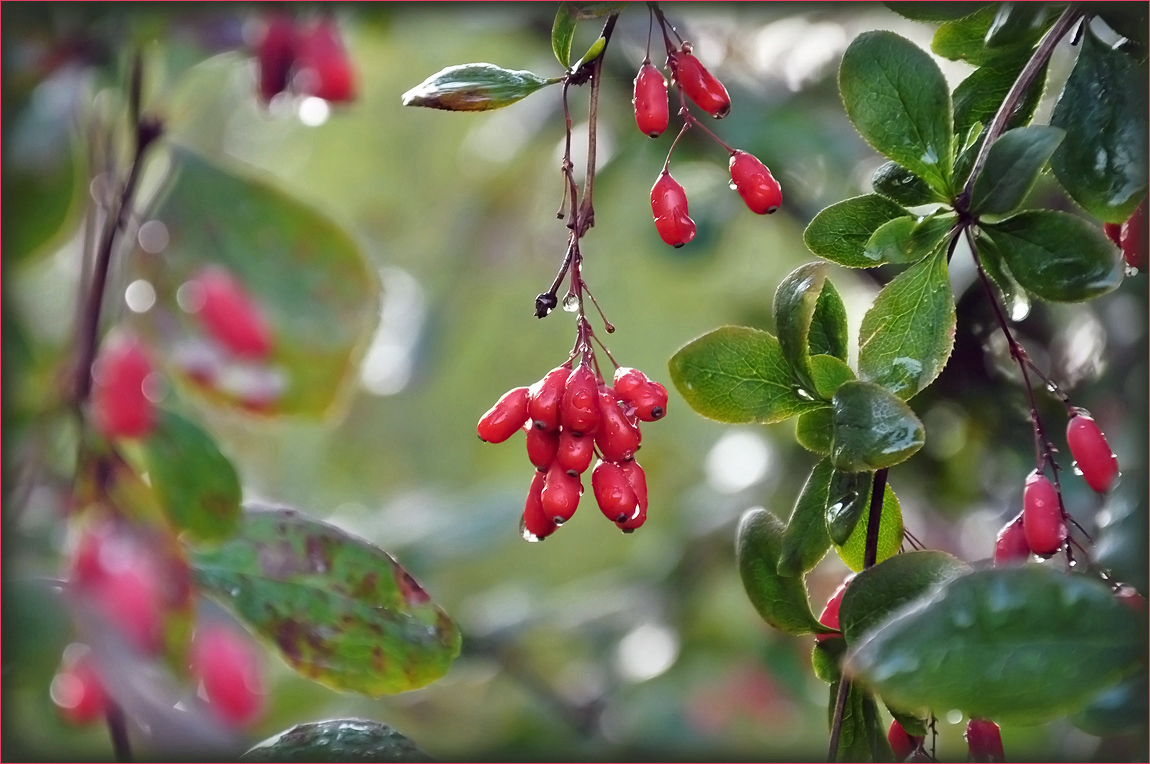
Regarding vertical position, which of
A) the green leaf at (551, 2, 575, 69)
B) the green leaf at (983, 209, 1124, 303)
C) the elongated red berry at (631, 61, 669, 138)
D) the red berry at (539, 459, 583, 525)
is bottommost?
the red berry at (539, 459, 583, 525)

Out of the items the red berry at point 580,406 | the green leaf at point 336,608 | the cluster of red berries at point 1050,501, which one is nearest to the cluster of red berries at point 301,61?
the green leaf at point 336,608

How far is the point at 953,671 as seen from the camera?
0.51 meters

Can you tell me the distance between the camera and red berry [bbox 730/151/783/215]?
74 cm

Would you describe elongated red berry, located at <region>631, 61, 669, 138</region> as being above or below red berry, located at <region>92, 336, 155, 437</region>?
above

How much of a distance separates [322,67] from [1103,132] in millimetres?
806

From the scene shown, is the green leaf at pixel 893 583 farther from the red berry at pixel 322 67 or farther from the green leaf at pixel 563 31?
the red berry at pixel 322 67

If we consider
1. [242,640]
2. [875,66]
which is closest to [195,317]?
[242,640]

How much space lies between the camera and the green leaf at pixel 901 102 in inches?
25.4

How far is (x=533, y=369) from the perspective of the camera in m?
3.80

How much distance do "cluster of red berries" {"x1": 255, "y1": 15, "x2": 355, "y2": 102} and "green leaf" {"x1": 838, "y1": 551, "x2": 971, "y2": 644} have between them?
0.84 meters

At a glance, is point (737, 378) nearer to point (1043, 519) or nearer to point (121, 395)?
point (1043, 519)

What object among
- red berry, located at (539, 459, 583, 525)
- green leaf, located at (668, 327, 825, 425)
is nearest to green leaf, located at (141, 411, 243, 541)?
red berry, located at (539, 459, 583, 525)

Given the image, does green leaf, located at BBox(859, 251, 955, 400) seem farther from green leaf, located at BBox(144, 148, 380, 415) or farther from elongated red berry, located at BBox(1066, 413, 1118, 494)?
green leaf, located at BBox(144, 148, 380, 415)

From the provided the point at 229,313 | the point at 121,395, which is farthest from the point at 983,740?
the point at 229,313
